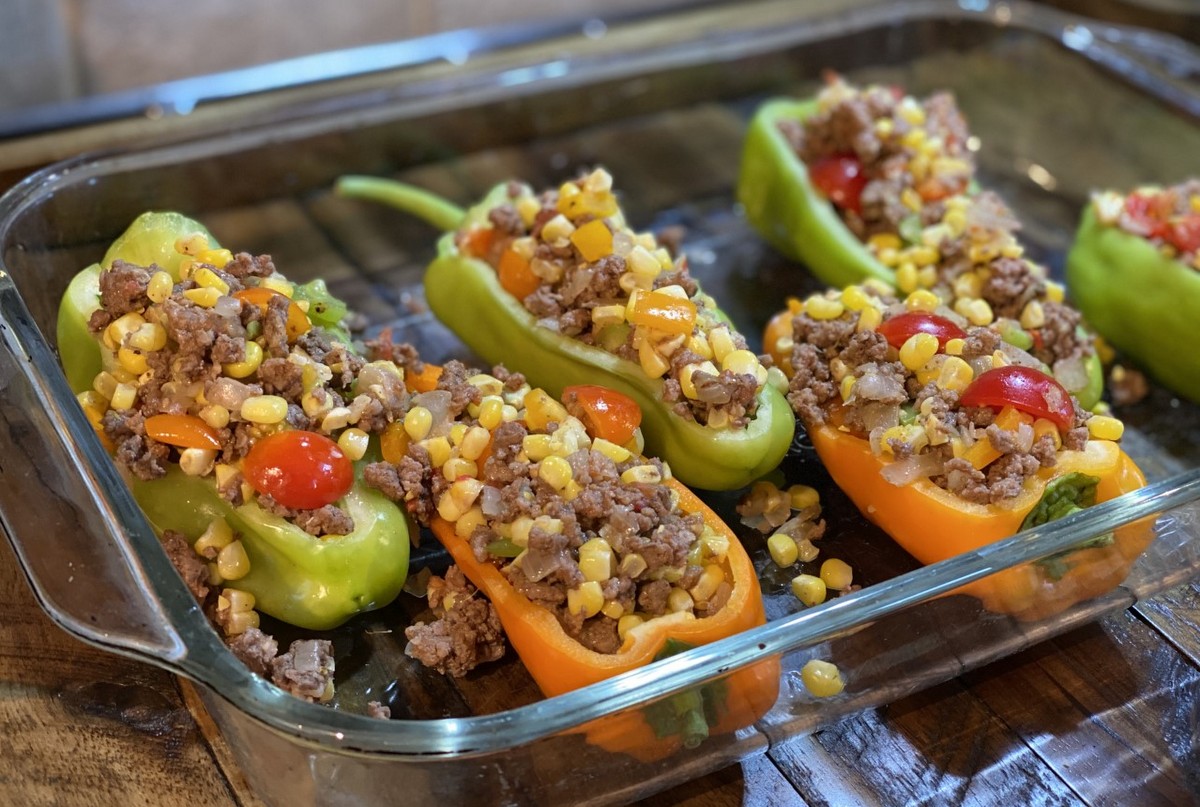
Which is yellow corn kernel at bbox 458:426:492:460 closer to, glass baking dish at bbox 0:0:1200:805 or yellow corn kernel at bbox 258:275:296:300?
glass baking dish at bbox 0:0:1200:805

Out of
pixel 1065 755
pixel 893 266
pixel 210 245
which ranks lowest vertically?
pixel 1065 755


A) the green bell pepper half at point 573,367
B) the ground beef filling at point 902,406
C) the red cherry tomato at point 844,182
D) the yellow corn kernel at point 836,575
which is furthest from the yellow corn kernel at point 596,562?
the red cherry tomato at point 844,182

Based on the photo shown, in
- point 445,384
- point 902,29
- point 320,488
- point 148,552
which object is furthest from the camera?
point 902,29

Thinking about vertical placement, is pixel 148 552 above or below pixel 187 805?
above

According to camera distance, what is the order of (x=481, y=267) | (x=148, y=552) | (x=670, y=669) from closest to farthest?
(x=670, y=669) < (x=148, y=552) < (x=481, y=267)

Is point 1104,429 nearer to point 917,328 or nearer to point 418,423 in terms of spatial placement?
point 917,328

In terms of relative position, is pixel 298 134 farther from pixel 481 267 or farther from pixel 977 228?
pixel 977 228

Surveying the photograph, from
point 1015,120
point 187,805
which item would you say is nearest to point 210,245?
point 187,805
